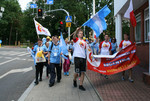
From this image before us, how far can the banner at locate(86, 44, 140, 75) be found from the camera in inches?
Result: 262

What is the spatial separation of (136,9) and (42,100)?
1061cm

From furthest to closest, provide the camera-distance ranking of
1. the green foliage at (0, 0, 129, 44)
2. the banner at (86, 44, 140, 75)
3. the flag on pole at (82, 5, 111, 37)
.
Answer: the green foliage at (0, 0, 129, 44), the banner at (86, 44, 140, 75), the flag on pole at (82, 5, 111, 37)

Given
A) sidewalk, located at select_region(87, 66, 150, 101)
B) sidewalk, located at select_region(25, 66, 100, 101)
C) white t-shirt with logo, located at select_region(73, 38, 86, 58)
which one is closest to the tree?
sidewalk, located at select_region(25, 66, 100, 101)

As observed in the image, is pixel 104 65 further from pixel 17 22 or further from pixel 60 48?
pixel 17 22

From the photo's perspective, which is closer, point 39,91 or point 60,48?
point 39,91

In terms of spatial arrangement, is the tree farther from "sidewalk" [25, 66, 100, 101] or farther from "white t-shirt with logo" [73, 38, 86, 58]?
"white t-shirt with logo" [73, 38, 86, 58]

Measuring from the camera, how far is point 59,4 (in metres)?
37.3

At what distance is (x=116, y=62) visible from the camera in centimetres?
684

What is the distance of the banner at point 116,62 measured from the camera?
21.8 feet

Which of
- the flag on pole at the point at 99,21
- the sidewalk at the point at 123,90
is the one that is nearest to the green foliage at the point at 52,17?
the flag on pole at the point at 99,21

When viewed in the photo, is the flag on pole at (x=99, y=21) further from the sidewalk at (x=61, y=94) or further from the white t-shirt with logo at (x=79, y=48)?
the sidewalk at (x=61, y=94)

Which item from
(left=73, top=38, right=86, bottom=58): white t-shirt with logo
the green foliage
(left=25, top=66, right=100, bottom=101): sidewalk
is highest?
the green foliage

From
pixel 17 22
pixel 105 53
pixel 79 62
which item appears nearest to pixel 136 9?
pixel 105 53

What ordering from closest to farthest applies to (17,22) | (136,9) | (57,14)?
(136,9)
(57,14)
(17,22)
